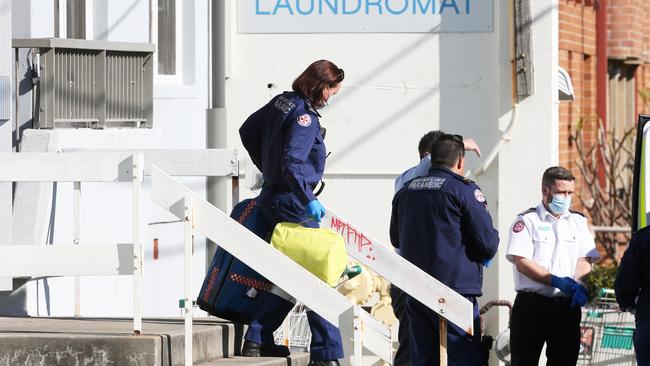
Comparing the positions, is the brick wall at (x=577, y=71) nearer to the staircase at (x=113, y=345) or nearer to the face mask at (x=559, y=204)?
the face mask at (x=559, y=204)

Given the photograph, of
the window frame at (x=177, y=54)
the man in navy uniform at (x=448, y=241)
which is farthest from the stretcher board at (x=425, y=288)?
the window frame at (x=177, y=54)

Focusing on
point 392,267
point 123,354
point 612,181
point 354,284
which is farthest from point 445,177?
point 612,181

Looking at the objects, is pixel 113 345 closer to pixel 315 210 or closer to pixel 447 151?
pixel 315 210

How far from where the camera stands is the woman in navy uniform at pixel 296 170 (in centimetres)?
805

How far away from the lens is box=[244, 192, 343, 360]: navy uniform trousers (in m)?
8.20

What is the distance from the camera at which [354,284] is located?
39.9ft

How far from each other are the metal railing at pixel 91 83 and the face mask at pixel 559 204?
3.30 meters

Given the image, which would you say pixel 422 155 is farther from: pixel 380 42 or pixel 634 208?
pixel 380 42

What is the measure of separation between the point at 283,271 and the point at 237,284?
2.51 ft

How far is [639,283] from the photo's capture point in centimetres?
825

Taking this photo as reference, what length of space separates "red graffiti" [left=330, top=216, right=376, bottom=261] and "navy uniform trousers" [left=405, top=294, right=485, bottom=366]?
39cm

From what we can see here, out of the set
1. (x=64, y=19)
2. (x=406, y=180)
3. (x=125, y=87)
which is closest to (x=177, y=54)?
(x=125, y=87)

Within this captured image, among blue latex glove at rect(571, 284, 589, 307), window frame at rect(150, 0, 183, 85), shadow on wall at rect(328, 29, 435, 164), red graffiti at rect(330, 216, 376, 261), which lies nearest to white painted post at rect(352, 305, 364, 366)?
red graffiti at rect(330, 216, 376, 261)

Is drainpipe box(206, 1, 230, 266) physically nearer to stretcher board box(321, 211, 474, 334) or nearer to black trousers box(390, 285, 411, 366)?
black trousers box(390, 285, 411, 366)
